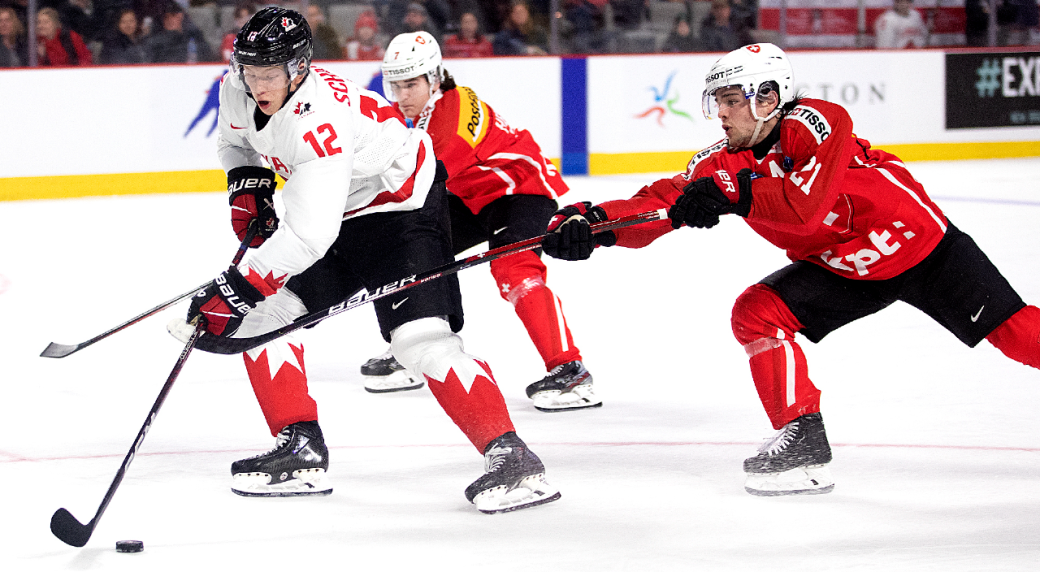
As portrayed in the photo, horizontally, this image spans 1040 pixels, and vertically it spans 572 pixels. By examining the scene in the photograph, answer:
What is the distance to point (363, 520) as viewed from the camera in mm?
2615

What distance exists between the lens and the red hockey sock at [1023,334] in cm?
273

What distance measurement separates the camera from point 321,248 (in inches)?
99.4

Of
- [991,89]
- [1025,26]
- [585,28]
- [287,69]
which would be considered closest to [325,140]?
[287,69]

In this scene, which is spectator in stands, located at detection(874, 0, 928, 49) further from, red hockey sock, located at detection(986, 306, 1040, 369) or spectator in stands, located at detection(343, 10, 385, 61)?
red hockey sock, located at detection(986, 306, 1040, 369)

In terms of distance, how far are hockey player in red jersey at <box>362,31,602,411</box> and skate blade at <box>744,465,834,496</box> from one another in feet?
2.89

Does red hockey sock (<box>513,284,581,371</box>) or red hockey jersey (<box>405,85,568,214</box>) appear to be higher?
red hockey jersey (<box>405,85,568,214</box>)

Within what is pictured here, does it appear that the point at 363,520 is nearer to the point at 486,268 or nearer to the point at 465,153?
the point at 465,153

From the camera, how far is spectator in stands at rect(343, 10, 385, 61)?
9680 mm

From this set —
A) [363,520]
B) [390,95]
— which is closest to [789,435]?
[363,520]

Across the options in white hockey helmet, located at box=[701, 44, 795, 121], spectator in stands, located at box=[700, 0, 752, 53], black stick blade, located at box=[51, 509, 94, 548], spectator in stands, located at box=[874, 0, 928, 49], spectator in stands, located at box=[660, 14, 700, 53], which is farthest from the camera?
spectator in stands, located at box=[874, 0, 928, 49]

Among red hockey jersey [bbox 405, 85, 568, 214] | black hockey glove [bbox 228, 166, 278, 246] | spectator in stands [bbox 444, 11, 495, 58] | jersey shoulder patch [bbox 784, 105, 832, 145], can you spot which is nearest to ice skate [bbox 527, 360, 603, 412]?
red hockey jersey [bbox 405, 85, 568, 214]

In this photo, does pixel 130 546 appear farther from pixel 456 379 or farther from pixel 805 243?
pixel 805 243

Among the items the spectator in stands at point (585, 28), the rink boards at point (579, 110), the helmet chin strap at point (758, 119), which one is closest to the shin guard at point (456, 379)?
the helmet chin strap at point (758, 119)

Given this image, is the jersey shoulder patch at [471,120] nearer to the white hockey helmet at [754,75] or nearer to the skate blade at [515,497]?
the white hockey helmet at [754,75]
